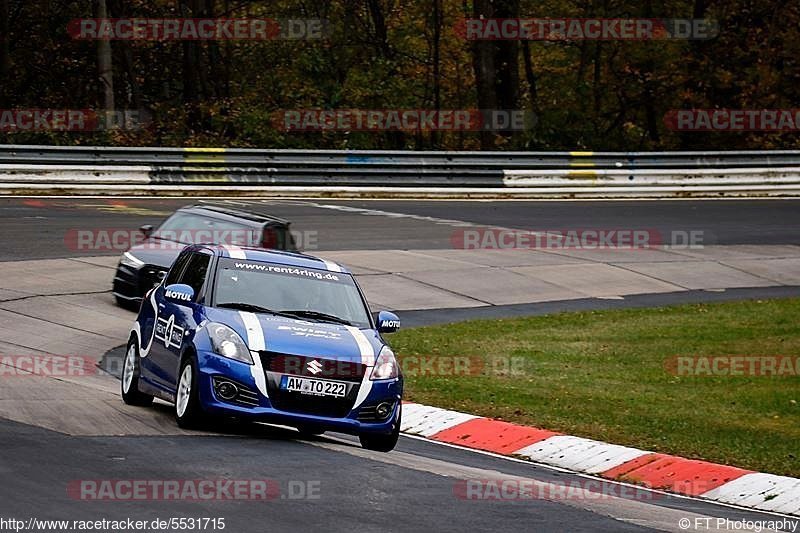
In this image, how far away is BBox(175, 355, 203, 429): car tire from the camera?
10680mm

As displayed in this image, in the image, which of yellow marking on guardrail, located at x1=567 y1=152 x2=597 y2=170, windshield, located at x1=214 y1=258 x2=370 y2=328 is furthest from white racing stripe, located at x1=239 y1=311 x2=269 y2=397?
yellow marking on guardrail, located at x1=567 y1=152 x2=597 y2=170

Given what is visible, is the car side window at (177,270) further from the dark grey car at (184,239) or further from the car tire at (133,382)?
the dark grey car at (184,239)

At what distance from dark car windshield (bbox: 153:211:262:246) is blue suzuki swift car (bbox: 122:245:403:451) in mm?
6528

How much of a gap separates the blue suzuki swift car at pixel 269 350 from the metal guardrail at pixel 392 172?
18812 mm

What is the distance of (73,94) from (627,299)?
2812cm

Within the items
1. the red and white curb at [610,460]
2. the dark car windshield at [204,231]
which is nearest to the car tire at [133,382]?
the red and white curb at [610,460]

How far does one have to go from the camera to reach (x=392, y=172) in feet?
107

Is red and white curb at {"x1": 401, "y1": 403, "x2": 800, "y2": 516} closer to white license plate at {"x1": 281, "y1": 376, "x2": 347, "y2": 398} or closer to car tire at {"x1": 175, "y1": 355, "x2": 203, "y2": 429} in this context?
white license plate at {"x1": 281, "y1": 376, "x2": 347, "y2": 398}

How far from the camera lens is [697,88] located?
43.0 meters

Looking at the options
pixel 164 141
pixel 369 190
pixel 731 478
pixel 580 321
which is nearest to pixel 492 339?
pixel 580 321

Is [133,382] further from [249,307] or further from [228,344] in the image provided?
[228,344]

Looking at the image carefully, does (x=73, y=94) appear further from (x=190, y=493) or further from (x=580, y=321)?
(x=190, y=493)

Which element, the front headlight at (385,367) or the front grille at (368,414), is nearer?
the front grille at (368,414)

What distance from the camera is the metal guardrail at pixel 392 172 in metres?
30.7
